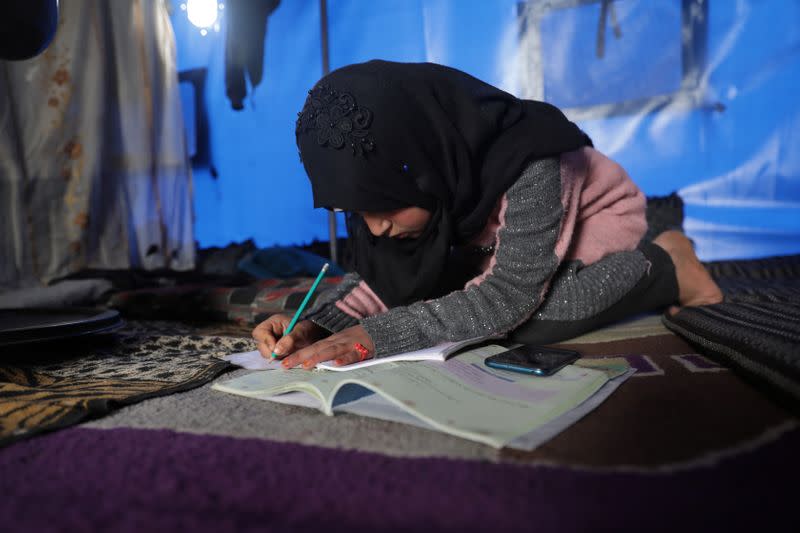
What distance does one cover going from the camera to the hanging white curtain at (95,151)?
7.68ft

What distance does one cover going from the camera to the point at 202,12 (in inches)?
102

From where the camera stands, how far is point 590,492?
457 millimetres

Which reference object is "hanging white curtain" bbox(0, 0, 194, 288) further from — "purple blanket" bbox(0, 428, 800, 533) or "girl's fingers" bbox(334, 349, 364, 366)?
"purple blanket" bbox(0, 428, 800, 533)

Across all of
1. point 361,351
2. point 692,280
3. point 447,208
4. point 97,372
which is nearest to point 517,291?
point 447,208

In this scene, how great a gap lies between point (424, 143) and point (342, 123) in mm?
145

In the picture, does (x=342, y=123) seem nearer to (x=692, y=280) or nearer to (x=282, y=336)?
(x=282, y=336)

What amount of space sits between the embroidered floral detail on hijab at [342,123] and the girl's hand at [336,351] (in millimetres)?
301

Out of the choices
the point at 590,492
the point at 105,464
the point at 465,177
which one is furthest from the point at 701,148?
the point at 105,464

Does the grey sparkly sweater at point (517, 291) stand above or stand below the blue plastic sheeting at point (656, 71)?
below

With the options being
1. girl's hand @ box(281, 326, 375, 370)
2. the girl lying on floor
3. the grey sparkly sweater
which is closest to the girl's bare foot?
the girl lying on floor

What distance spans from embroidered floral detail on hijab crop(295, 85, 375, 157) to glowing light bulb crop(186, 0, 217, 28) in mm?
1978

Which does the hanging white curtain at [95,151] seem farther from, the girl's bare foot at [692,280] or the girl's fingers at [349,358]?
the girl's bare foot at [692,280]

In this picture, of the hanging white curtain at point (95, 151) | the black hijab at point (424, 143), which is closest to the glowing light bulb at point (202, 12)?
the hanging white curtain at point (95, 151)

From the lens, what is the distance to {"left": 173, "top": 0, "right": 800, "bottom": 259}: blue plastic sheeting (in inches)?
80.9
